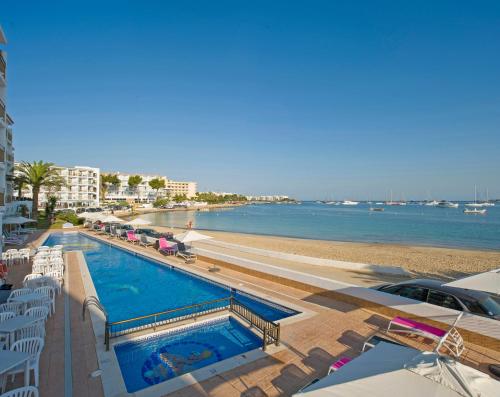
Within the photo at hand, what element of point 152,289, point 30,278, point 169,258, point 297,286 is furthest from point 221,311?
point 169,258

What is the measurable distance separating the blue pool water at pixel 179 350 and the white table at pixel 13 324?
1972 mm

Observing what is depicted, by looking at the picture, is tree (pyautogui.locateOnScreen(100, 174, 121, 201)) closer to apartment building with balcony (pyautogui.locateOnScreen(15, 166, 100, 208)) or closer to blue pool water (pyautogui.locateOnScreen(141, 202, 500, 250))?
apartment building with balcony (pyautogui.locateOnScreen(15, 166, 100, 208))

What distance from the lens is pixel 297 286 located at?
11.4 m

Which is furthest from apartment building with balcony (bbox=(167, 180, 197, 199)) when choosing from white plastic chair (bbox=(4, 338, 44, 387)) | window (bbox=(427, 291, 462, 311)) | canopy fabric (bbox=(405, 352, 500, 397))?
canopy fabric (bbox=(405, 352, 500, 397))

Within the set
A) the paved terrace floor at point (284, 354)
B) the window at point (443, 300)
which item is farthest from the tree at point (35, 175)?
the window at point (443, 300)

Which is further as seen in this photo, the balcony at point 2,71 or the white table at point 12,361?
the balcony at point 2,71

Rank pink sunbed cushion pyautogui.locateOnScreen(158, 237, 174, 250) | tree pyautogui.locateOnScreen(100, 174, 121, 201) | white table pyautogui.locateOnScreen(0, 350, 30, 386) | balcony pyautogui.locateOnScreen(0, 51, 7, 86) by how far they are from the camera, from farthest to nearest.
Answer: tree pyautogui.locateOnScreen(100, 174, 121, 201) → pink sunbed cushion pyautogui.locateOnScreen(158, 237, 174, 250) → balcony pyautogui.locateOnScreen(0, 51, 7, 86) → white table pyautogui.locateOnScreen(0, 350, 30, 386)

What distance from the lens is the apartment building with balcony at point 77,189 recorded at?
76.2 metres

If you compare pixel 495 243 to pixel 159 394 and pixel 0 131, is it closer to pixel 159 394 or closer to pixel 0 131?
pixel 159 394

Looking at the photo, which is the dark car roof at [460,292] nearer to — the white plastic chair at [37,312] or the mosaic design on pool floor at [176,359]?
the mosaic design on pool floor at [176,359]

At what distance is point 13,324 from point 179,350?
145 inches

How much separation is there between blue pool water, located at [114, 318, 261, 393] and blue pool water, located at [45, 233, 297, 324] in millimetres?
1840

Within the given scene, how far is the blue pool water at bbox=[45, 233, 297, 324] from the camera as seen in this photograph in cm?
1041

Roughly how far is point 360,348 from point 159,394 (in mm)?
4524
